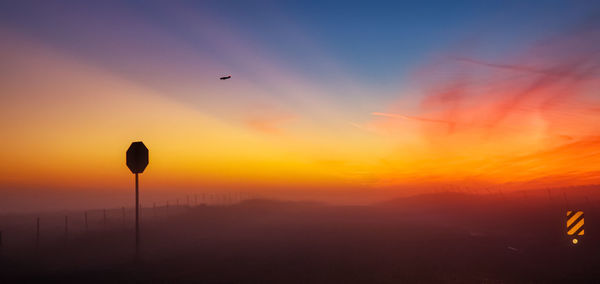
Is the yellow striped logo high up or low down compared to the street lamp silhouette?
down

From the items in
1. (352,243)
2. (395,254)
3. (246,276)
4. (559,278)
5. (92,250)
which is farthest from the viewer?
(92,250)

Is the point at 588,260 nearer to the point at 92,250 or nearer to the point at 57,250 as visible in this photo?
the point at 92,250

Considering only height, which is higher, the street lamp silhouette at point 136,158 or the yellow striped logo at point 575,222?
the street lamp silhouette at point 136,158

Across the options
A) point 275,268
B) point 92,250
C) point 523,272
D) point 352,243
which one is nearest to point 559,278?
point 523,272

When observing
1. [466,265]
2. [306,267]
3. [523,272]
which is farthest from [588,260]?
[306,267]

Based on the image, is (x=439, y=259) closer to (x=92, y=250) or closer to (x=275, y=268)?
(x=275, y=268)

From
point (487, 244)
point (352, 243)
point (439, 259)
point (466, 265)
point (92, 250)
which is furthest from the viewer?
point (92, 250)

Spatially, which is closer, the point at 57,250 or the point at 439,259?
the point at 439,259

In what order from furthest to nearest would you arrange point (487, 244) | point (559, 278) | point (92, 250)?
point (92, 250) → point (487, 244) → point (559, 278)

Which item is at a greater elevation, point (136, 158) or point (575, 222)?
point (136, 158)
